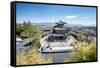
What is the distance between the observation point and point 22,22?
2562 mm

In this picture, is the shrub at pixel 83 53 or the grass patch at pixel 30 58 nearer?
the grass patch at pixel 30 58

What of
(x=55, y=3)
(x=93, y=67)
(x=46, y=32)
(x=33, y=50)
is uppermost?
(x=55, y=3)

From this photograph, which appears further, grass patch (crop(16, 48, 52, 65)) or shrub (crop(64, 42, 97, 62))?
shrub (crop(64, 42, 97, 62))

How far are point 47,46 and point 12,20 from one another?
0.48 metres

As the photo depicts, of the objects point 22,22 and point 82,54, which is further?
point 82,54

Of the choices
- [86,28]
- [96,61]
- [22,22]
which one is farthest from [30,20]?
[96,61]

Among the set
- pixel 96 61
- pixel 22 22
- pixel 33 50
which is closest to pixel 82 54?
pixel 96 61

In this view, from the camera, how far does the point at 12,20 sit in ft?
8.25

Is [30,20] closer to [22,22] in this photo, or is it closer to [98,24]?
[22,22]

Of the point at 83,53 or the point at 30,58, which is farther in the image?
the point at 83,53
